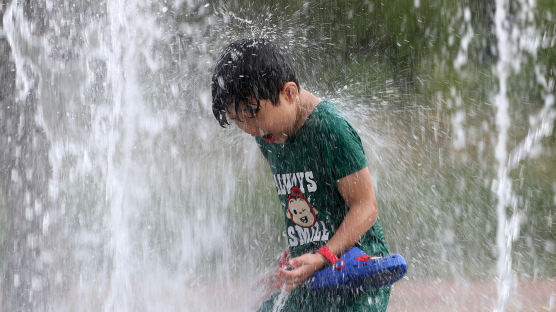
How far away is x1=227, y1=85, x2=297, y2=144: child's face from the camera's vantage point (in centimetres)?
152

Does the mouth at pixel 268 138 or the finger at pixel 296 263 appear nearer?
the finger at pixel 296 263

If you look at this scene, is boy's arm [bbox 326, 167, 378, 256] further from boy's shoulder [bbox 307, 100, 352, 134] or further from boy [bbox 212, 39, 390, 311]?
boy's shoulder [bbox 307, 100, 352, 134]

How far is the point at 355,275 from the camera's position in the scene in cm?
151

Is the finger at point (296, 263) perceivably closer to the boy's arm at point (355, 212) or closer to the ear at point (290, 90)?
the boy's arm at point (355, 212)

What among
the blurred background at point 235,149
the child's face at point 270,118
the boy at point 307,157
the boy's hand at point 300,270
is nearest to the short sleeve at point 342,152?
the boy at point 307,157

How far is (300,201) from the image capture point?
5.42 ft

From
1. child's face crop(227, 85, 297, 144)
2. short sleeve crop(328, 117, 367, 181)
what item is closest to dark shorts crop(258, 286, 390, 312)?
short sleeve crop(328, 117, 367, 181)

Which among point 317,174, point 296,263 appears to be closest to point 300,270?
point 296,263

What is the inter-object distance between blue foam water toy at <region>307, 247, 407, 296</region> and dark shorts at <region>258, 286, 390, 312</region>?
53mm

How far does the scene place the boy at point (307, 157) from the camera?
4.96 feet

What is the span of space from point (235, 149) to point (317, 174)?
18.0 ft

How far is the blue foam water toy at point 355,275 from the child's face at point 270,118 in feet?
1.20

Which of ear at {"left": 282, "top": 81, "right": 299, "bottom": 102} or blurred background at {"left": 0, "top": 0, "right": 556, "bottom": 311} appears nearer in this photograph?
ear at {"left": 282, "top": 81, "right": 299, "bottom": 102}

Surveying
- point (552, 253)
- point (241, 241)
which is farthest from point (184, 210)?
point (552, 253)
